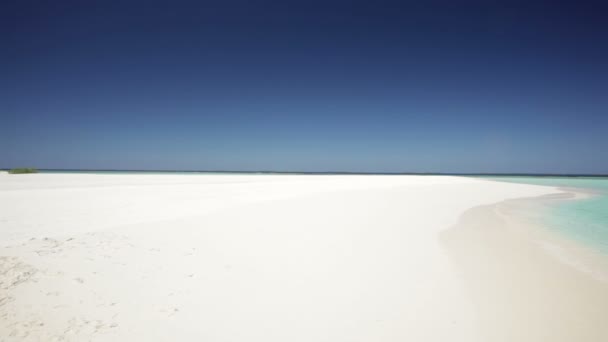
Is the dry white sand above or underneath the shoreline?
above

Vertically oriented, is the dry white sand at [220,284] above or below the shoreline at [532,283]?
above

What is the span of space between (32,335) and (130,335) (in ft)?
2.81

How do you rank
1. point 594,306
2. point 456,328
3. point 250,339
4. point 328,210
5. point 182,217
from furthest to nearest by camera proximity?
point 328,210, point 182,217, point 594,306, point 456,328, point 250,339

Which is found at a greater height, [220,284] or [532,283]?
[220,284]

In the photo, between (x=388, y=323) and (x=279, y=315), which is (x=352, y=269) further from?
(x=279, y=315)

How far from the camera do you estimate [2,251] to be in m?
3.99

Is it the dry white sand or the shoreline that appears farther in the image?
the shoreline

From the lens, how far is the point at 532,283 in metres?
4.13

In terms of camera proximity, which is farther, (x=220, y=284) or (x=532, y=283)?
(x=532, y=283)

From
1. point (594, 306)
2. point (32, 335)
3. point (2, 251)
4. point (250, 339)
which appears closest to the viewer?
point (32, 335)

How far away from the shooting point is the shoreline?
9.71 ft

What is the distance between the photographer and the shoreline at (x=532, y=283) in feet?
9.71

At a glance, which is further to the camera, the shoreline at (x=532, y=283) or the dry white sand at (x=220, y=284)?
the shoreline at (x=532, y=283)

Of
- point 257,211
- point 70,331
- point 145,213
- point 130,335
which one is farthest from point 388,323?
point 145,213
